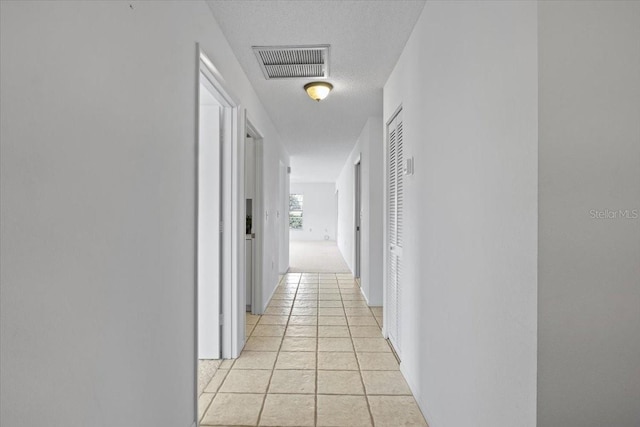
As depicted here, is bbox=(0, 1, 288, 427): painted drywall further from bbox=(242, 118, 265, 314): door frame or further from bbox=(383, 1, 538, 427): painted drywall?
bbox=(242, 118, 265, 314): door frame

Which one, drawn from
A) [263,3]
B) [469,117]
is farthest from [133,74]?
[469,117]

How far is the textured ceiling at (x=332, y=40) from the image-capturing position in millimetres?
2186

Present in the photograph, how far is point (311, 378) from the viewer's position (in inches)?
104

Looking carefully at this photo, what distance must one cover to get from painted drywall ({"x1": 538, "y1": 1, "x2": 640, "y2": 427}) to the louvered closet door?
6.11 feet

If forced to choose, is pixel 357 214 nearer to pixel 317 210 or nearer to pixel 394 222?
pixel 394 222

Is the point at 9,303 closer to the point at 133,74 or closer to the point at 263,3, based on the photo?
the point at 133,74

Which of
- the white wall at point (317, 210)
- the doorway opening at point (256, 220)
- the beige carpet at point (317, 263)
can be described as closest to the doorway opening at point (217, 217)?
the doorway opening at point (256, 220)

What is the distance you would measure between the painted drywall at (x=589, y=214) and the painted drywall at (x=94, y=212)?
1.27 m

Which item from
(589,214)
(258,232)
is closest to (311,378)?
(258,232)

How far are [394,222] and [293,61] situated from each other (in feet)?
5.30

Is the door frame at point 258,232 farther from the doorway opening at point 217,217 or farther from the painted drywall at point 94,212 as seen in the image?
the painted drywall at point 94,212

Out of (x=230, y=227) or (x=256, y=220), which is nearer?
(x=230, y=227)

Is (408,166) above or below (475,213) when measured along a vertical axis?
above

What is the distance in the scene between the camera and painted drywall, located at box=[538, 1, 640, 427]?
952 mm
